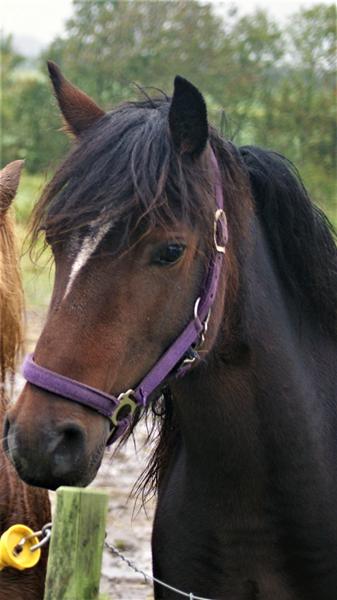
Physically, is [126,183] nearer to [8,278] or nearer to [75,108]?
[75,108]

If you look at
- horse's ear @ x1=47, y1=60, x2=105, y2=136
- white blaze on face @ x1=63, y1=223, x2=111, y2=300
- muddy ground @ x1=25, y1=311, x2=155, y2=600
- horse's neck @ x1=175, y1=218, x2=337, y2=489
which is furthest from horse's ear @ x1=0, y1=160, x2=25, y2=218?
muddy ground @ x1=25, y1=311, x2=155, y2=600

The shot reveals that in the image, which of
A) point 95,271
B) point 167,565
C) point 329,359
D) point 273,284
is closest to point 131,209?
point 95,271

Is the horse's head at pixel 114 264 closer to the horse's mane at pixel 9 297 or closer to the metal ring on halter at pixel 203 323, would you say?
the metal ring on halter at pixel 203 323

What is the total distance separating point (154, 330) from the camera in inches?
115

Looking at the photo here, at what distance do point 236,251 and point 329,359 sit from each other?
555 mm

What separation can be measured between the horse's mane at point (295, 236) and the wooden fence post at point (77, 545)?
1.11m

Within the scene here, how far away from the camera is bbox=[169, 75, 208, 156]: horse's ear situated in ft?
9.80

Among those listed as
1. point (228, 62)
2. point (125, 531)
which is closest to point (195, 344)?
point (125, 531)

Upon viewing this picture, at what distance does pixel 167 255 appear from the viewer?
2.94 m

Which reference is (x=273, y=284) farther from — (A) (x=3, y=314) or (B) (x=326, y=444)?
(A) (x=3, y=314)

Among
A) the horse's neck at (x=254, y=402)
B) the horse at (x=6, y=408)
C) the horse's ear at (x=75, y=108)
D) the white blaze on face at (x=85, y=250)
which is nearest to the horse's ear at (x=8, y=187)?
the horse at (x=6, y=408)

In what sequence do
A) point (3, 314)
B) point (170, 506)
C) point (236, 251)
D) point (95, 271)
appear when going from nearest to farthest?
point (95, 271), point (236, 251), point (170, 506), point (3, 314)

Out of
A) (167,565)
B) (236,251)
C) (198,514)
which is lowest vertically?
(167,565)

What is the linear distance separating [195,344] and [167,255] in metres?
0.29
